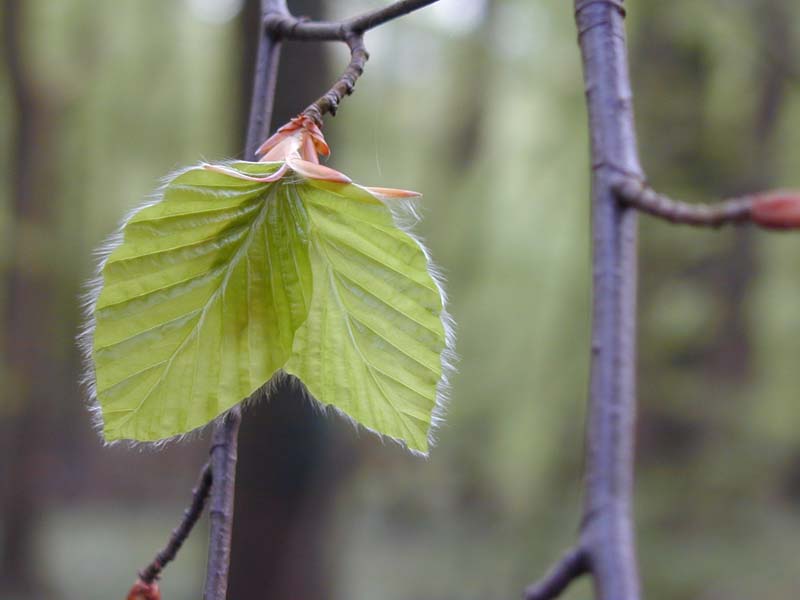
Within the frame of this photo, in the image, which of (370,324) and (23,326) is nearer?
(370,324)

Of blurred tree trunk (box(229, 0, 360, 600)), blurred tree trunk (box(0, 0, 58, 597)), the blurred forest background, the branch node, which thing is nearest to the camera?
the branch node

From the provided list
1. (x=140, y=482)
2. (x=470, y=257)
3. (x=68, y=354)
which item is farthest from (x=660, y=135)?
(x=140, y=482)

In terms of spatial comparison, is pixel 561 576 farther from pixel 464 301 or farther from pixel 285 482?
pixel 464 301

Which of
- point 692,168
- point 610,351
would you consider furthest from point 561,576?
point 692,168

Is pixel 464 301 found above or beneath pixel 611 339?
beneath

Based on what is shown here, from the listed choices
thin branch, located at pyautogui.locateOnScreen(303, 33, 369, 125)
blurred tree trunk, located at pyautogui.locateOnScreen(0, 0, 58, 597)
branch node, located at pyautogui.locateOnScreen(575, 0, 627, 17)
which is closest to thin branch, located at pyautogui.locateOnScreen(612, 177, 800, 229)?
branch node, located at pyautogui.locateOnScreen(575, 0, 627, 17)

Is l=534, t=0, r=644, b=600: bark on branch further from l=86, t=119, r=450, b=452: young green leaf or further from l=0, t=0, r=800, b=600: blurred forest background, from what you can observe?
l=0, t=0, r=800, b=600: blurred forest background
